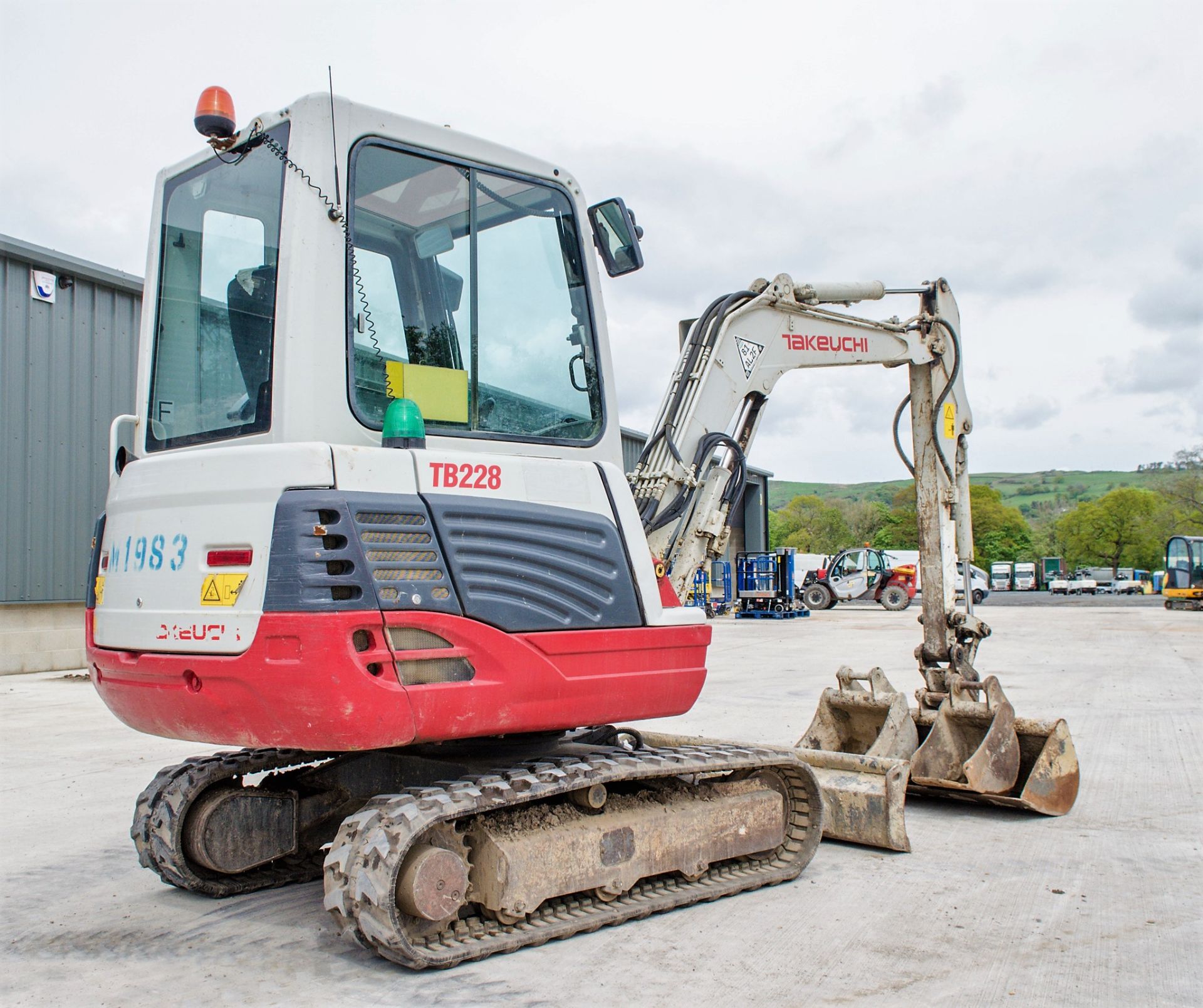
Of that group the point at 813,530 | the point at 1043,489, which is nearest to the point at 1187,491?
the point at 813,530

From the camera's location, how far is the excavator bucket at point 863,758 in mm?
5125

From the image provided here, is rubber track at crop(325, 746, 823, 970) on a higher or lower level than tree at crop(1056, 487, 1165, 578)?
lower

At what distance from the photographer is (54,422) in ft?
46.2

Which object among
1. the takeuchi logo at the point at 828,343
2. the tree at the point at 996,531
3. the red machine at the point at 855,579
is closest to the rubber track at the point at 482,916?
the takeuchi logo at the point at 828,343

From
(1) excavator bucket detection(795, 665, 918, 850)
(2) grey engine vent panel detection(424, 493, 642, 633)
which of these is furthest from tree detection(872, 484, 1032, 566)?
(2) grey engine vent panel detection(424, 493, 642, 633)

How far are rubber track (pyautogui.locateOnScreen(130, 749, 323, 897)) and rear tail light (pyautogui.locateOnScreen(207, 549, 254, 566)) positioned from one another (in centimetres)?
130

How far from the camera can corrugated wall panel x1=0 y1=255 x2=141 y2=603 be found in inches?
531

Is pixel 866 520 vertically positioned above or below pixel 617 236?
above

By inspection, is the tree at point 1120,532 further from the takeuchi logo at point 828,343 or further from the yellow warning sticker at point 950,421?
the takeuchi logo at point 828,343

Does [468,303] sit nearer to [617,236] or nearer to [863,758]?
[617,236]

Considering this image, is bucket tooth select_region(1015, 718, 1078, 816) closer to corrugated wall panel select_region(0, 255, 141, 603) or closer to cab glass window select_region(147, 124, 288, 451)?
cab glass window select_region(147, 124, 288, 451)

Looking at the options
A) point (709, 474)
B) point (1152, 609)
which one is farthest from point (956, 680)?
point (1152, 609)

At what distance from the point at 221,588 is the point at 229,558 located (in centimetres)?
11

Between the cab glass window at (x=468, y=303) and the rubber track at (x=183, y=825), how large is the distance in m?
1.82
